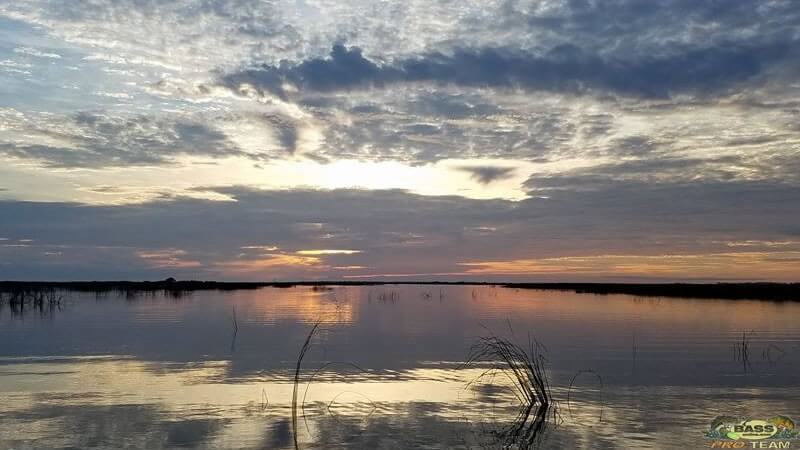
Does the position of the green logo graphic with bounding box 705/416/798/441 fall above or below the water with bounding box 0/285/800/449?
below

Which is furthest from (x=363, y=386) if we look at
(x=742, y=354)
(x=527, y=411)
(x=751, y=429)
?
(x=742, y=354)

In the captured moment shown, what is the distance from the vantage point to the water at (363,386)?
1352 cm

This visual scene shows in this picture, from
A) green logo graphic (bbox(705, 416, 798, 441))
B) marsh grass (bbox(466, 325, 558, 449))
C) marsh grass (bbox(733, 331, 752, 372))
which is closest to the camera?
green logo graphic (bbox(705, 416, 798, 441))

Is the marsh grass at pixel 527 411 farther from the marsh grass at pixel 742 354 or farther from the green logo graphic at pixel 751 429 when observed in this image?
the marsh grass at pixel 742 354

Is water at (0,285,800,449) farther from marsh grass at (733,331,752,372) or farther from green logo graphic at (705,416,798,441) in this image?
green logo graphic at (705,416,798,441)

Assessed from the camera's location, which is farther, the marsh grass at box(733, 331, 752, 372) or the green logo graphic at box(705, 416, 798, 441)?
the marsh grass at box(733, 331, 752, 372)

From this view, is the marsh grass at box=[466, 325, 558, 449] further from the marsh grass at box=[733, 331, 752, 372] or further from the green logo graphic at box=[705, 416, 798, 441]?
the marsh grass at box=[733, 331, 752, 372]

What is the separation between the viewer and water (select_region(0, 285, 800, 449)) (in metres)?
13.5

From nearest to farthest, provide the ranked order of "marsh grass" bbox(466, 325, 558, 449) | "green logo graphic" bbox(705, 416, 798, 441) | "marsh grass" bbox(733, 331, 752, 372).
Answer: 1. "green logo graphic" bbox(705, 416, 798, 441)
2. "marsh grass" bbox(466, 325, 558, 449)
3. "marsh grass" bbox(733, 331, 752, 372)

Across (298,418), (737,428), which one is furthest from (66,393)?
(737,428)

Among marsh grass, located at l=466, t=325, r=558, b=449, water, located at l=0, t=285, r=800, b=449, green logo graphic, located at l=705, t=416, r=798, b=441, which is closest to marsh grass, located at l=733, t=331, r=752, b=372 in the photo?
water, located at l=0, t=285, r=800, b=449

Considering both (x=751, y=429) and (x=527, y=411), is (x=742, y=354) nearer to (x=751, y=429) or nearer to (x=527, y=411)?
(x=751, y=429)

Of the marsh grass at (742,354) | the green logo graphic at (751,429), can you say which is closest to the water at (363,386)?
the marsh grass at (742,354)

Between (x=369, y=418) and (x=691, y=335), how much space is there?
23.5 metres
